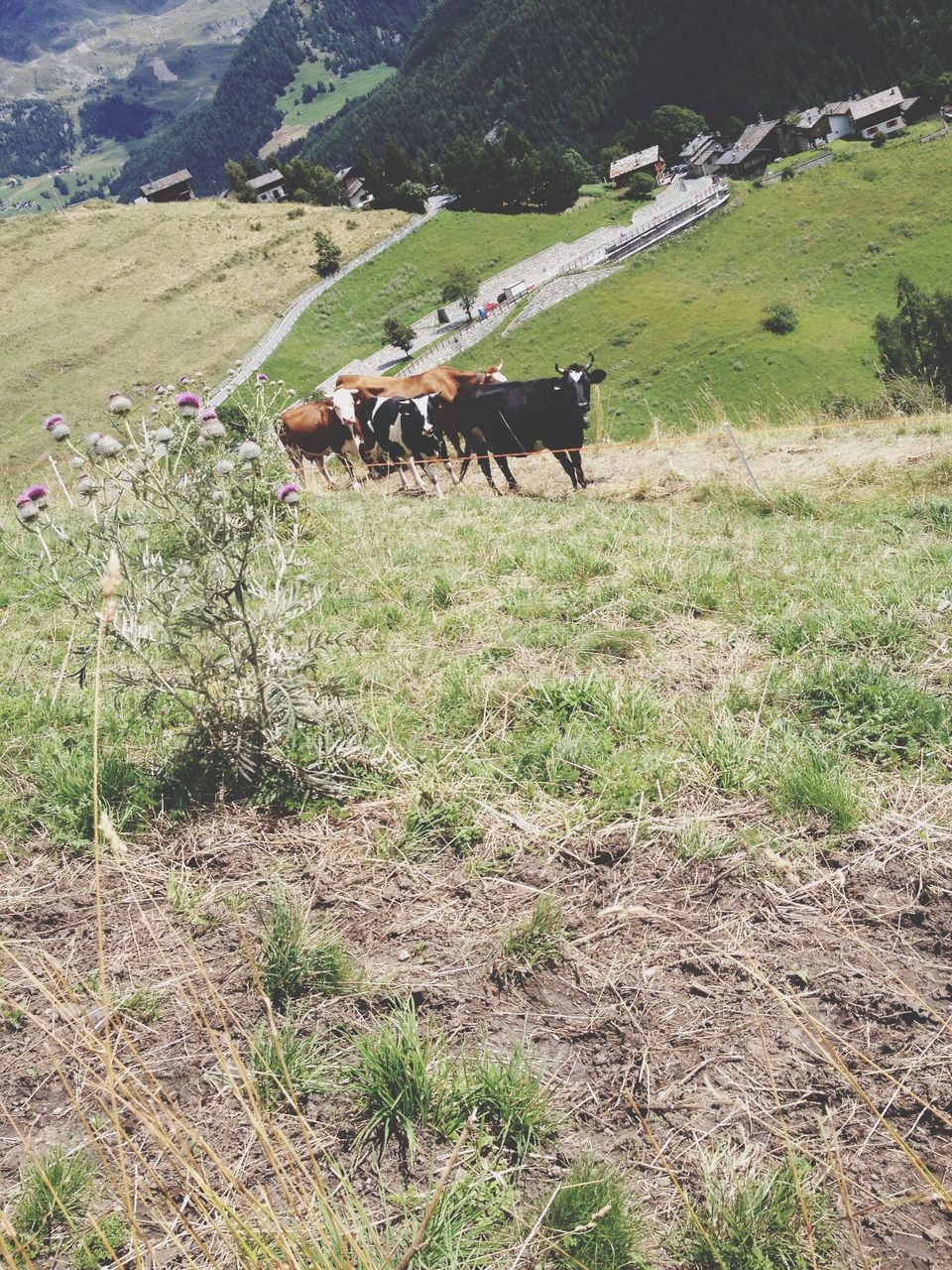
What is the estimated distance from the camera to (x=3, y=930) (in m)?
2.96

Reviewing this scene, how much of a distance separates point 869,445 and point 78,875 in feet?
38.3

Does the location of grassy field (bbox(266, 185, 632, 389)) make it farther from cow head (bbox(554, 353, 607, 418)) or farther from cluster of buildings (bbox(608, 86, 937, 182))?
cow head (bbox(554, 353, 607, 418))

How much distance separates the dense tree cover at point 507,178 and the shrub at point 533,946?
90.0m

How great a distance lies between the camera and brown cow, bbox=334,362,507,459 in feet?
51.3

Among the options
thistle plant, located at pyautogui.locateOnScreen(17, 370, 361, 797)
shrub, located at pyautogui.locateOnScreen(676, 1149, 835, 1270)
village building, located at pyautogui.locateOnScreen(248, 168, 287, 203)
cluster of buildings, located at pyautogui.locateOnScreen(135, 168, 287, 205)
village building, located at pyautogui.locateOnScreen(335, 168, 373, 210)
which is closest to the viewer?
shrub, located at pyautogui.locateOnScreen(676, 1149, 835, 1270)

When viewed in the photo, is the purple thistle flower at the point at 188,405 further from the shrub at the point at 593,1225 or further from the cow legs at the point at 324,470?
the cow legs at the point at 324,470

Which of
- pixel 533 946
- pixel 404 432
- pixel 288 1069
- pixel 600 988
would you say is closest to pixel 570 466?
pixel 404 432

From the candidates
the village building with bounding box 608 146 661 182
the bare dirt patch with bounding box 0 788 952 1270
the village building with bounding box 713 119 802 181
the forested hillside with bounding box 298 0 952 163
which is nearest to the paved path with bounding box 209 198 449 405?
the village building with bounding box 608 146 661 182

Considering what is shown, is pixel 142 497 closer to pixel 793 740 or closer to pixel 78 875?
pixel 78 875

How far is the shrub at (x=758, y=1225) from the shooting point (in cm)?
175

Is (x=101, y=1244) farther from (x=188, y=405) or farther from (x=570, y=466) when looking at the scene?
(x=570, y=466)

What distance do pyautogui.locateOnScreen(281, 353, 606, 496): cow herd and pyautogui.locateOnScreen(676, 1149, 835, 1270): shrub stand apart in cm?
1168

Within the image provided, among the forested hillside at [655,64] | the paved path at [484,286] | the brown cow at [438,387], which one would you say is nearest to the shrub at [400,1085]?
the brown cow at [438,387]

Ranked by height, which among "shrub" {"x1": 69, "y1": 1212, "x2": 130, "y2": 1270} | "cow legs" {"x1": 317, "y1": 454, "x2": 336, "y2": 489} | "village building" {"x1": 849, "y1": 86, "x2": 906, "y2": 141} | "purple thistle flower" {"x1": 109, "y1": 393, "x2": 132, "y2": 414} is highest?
"village building" {"x1": 849, "y1": 86, "x2": 906, "y2": 141}
